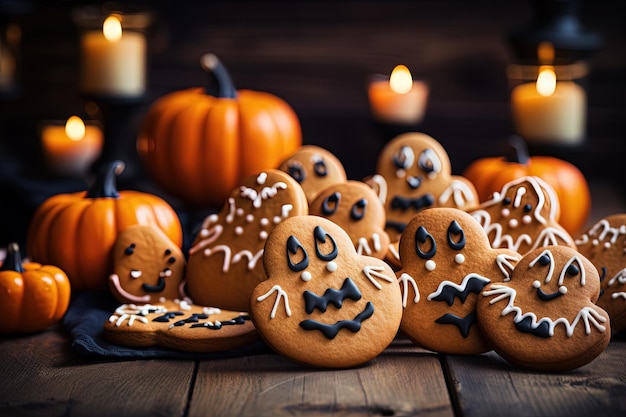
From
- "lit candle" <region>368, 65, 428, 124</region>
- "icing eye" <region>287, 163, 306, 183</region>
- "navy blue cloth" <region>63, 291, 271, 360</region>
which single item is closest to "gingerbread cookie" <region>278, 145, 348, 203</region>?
"icing eye" <region>287, 163, 306, 183</region>

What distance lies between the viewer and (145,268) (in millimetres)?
1534

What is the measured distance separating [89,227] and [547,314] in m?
0.87

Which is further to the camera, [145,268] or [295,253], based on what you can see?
[145,268]

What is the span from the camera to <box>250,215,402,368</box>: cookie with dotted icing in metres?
1.25

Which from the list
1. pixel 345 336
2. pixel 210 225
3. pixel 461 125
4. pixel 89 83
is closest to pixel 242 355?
pixel 345 336

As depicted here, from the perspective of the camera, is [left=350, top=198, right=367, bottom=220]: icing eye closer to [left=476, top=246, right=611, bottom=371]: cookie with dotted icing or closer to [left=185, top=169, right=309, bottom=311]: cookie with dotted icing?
[left=185, top=169, right=309, bottom=311]: cookie with dotted icing

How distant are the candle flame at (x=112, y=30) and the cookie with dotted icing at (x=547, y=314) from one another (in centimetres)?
138

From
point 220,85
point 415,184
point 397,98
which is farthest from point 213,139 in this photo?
point 415,184

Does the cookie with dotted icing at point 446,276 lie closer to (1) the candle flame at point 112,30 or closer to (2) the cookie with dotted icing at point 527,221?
(2) the cookie with dotted icing at point 527,221

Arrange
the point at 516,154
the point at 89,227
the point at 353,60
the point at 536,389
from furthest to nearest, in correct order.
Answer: the point at 353,60 → the point at 516,154 → the point at 89,227 → the point at 536,389

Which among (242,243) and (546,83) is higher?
(546,83)

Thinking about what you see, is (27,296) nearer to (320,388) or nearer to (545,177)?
(320,388)

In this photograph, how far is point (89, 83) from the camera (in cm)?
230

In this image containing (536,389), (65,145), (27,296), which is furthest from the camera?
(65,145)
